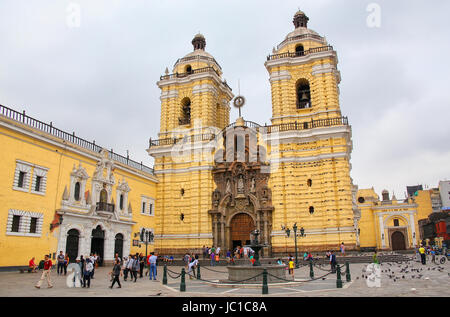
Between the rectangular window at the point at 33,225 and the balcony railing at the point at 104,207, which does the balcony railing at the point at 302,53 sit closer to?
the balcony railing at the point at 104,207

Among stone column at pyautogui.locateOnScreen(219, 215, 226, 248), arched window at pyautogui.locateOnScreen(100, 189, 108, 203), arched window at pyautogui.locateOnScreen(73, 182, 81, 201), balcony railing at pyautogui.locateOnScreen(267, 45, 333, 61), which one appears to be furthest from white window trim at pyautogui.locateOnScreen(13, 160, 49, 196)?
balcony railing at pyautogui.locateOnScreen(267, 45, 333, 61)

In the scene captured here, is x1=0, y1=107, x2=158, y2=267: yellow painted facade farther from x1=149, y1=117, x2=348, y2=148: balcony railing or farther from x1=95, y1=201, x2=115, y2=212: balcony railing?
x1=149, y1=117, x2=348, y2=148: balcony railing

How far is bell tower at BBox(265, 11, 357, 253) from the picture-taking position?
2708 cm

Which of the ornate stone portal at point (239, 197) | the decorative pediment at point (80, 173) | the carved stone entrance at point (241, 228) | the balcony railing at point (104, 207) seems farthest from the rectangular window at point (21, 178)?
the carved stone entrance at point (241, 228)

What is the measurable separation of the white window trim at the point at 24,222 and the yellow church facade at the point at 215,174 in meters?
0.42

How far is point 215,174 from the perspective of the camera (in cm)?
3109

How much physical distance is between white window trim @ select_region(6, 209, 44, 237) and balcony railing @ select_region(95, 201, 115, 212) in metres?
4.46

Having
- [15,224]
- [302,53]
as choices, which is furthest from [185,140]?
[15,224]

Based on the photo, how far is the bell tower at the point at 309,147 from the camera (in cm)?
2708

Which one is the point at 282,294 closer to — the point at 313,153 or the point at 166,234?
the point at 313,153

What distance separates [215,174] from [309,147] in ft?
26.6

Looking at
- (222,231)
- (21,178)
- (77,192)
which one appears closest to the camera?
(21,178)

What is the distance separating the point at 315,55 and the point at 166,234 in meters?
19.6

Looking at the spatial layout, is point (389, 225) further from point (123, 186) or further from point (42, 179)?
point (42, 179)
